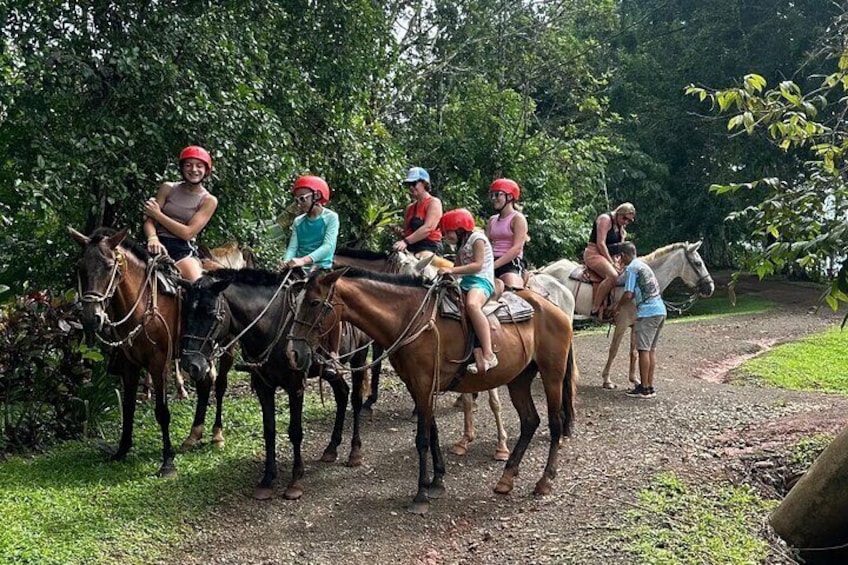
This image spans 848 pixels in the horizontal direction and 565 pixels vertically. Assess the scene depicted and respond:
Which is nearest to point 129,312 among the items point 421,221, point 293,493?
point 293,493

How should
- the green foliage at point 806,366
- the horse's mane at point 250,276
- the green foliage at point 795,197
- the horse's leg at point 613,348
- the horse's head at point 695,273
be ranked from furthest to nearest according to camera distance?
1. the horse's head at point 695,273
2. the green foliage at point 806,366
3. the horse's leg at point 613,348
4. the horse's mane at point 250,276
5. the green foliage at point 795,197

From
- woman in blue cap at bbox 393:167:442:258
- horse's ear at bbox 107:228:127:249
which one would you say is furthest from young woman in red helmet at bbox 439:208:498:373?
horse's ear at bbox 107:228:127:249

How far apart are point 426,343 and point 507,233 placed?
7.11 feet

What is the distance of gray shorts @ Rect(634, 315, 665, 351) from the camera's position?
1017cm

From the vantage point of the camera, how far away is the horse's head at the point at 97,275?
6.10 metres

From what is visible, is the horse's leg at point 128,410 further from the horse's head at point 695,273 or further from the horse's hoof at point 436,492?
the horse's head at point 695,273

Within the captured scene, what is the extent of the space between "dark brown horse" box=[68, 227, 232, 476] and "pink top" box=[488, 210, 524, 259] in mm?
3293

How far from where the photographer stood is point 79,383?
773 cm

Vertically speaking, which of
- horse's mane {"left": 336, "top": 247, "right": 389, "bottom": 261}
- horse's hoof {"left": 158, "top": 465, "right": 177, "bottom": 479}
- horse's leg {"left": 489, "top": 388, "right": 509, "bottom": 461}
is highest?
horse's mane {"left": 336, "top": 247, "right": 389, "bottom": 261}

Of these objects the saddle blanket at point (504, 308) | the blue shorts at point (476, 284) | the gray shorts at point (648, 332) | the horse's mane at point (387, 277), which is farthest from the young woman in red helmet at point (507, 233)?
the gray shorts at point (648, 332)

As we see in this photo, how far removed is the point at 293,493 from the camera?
6426mm

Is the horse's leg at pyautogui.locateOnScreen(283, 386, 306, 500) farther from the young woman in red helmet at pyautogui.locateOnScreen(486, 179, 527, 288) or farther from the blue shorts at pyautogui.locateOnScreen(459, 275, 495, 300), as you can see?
the young woman in red helmet at pyautogui.locateOnScreen(486, 179, 527, 288)

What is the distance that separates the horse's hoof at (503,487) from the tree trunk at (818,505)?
7.01ft

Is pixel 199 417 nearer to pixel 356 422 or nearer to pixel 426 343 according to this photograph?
pixel 356 422
